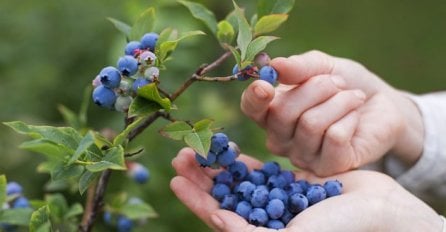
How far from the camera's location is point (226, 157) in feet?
3.75

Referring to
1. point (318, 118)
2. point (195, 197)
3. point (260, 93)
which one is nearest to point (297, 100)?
point (318, 118)

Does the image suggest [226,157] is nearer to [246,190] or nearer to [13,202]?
[246,190]

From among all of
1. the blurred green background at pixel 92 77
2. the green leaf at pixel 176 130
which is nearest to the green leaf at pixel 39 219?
the green leaf at pixel 176 130

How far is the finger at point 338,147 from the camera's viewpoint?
127 centimetres

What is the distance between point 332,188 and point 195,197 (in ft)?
0.80

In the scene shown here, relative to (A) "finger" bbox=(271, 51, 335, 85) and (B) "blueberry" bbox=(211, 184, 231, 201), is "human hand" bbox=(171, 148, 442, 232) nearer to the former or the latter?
(B) "blueberry" bbox=(211, 184, 231, 201)

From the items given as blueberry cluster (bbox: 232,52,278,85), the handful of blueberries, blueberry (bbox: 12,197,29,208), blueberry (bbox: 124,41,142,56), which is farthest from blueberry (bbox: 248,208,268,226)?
blueberry (bbox: 12,197,29,208)

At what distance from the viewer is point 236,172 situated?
1.22m

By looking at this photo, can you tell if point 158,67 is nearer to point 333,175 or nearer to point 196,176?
point 196,176

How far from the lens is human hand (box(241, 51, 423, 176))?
49.1 inches

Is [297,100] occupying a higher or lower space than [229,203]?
higher

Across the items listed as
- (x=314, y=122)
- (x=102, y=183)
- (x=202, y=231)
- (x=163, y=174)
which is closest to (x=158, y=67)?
(x=102, y=183)

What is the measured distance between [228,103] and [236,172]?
1.07m

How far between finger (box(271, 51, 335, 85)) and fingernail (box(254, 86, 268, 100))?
59mm
